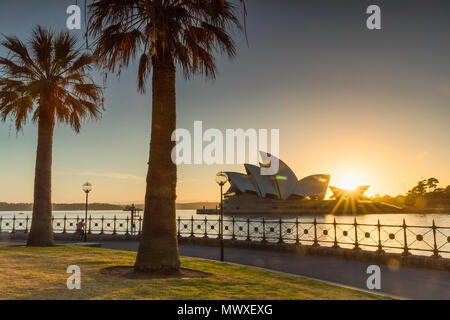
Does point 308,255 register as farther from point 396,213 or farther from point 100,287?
point 396,213

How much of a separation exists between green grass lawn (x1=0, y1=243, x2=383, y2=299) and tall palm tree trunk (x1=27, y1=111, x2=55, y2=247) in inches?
230

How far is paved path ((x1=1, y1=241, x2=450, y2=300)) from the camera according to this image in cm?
973

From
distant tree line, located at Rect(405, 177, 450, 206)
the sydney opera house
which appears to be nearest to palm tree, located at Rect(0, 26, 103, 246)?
the sydney opera house

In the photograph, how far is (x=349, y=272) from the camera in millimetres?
12453

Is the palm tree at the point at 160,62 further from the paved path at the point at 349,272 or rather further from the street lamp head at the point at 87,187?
the street lamp head at the point at 87,187

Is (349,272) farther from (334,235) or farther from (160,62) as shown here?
(334,235)

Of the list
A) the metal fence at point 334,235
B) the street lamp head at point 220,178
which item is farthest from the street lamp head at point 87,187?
the street lamp head at point 220,178

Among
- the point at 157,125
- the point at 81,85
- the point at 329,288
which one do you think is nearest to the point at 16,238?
the point at 81,85

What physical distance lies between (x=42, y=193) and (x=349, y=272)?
1347cm

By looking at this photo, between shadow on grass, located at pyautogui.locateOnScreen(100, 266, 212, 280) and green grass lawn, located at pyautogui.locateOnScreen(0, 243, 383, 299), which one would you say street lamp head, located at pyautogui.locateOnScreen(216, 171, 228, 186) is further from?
shadow on grass, located at pyautogui.locateOnScreen(100, 266, 212, 280)

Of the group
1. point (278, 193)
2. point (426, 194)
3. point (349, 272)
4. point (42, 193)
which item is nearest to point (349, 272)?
point (349, 272)

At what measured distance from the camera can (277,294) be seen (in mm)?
7863

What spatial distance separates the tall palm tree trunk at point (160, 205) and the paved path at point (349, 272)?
4.89 meters

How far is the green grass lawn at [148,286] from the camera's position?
7191 mm
